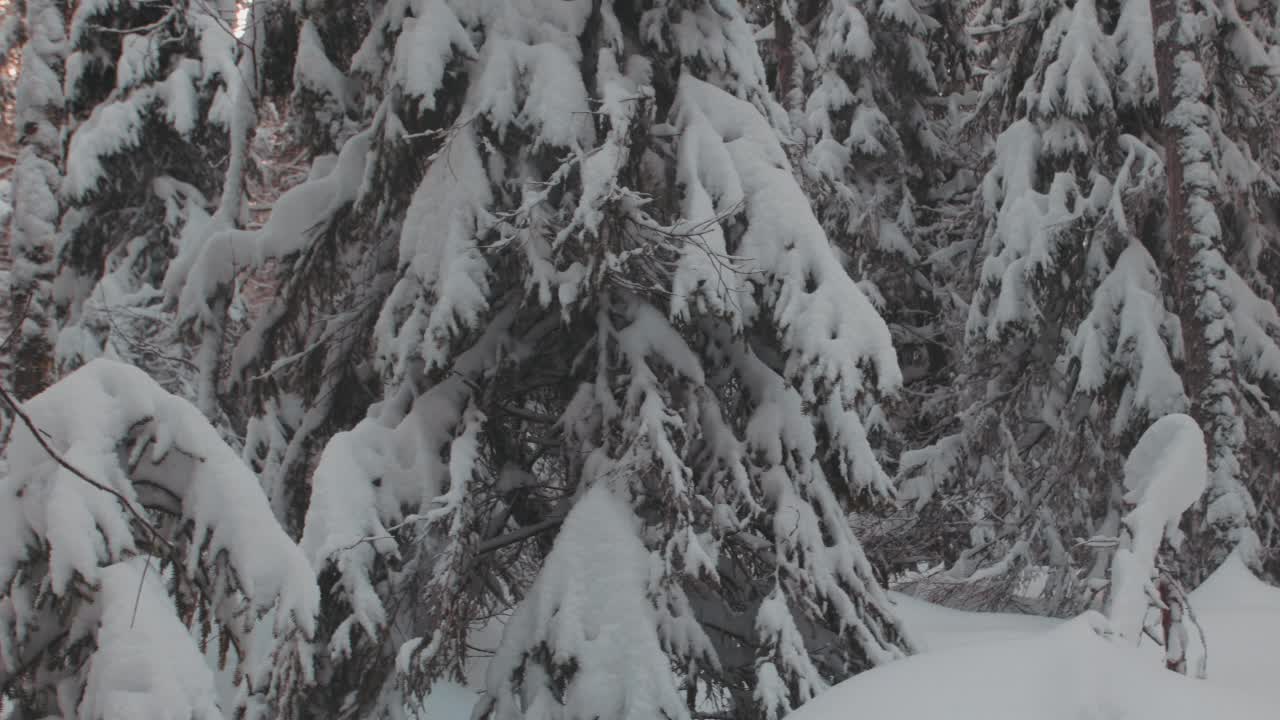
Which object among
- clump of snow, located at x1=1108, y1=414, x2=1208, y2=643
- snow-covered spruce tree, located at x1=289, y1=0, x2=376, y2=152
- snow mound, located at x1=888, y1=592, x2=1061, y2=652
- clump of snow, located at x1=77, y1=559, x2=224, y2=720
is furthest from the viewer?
snow mound, located at x1=888, y1=592, x2=1061, y2=652

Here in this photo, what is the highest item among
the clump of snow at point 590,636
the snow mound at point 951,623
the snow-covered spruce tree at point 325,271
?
the snow-covered spruce tree at point 325,271

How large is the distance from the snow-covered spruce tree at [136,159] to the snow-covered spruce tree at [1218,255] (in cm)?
899

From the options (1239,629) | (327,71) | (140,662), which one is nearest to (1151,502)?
(1239,629)

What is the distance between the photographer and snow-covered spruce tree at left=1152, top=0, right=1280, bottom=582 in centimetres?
863

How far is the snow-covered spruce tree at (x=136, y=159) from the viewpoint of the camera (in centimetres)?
941

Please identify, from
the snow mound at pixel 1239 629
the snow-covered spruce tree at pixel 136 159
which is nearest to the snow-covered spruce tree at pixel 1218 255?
the snow mound at pixel 1239 629

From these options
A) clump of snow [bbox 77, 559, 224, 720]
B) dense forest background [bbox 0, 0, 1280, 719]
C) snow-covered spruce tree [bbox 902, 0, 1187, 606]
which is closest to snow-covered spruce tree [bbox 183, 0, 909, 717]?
dense forest background [bbox 0, 0, 1280, 719]

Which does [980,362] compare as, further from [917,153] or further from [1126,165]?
[917,153]

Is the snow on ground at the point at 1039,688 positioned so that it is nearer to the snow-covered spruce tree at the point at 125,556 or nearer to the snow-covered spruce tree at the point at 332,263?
the snow-covered spruce tree at the point at 125,556

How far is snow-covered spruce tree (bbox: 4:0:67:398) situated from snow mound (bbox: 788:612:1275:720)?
9235 mm

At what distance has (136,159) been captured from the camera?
392 inches

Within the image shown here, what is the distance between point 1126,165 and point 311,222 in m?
8.11

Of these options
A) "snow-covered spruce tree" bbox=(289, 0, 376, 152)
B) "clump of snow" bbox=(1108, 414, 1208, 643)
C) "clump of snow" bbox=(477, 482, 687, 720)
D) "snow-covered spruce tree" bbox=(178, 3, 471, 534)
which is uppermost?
"snow-covered spruce tree" bbox=(289, 0, 376, 152)

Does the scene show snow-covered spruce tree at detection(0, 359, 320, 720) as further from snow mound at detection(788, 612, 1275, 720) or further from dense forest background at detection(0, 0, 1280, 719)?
snow mound at detection(788, 612, 1275, 720)
